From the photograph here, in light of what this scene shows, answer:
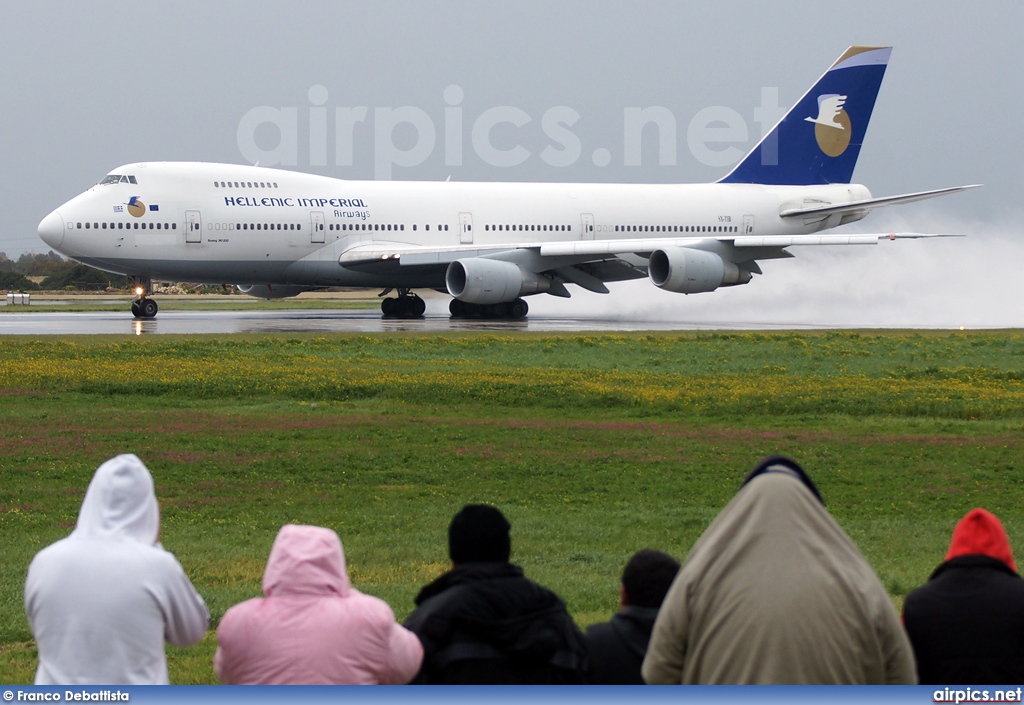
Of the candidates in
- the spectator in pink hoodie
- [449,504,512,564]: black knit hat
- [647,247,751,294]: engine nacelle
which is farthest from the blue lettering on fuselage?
the spectator in pink hoodie

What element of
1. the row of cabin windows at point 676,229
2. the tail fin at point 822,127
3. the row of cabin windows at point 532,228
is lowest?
the row of cabin windows at point 532,228

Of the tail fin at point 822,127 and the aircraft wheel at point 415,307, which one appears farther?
the tail fin at point 822,127

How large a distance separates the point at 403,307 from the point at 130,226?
931 centimetres

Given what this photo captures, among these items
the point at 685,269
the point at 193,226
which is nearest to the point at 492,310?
the point at 685,269

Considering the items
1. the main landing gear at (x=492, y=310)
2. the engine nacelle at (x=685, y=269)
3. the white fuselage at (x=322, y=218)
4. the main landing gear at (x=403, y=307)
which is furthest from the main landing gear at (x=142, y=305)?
the engine nacelle at (x=685, y=269)

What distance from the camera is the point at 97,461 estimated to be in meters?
14.4

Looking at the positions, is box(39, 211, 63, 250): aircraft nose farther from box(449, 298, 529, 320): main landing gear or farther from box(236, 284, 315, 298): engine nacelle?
box(449, 298, 529, 320): main landing gear

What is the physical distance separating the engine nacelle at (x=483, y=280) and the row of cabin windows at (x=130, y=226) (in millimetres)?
7763

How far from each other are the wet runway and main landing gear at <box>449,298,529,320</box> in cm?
40

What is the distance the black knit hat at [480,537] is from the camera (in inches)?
185

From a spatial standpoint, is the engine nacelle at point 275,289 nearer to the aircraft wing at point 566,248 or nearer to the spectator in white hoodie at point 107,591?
the aircraft wing at point 566,248

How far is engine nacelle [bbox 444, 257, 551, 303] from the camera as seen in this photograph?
35.7 m

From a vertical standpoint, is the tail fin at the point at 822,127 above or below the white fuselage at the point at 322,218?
above

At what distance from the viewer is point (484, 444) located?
15930 millimetres
